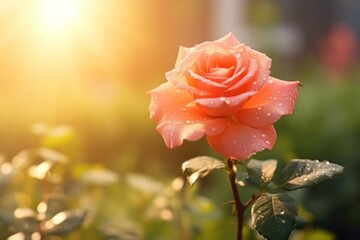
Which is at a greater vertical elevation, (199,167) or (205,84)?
(205,84)

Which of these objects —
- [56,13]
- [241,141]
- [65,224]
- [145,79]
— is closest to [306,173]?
[241,141]

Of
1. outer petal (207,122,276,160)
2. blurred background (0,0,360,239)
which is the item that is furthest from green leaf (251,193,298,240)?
blurred background (0,0,360,239)

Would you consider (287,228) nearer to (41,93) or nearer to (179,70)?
(179,70)

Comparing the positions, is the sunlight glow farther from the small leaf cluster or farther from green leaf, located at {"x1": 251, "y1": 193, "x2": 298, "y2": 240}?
green leaf, located at {"x1": 251, "y1": 193, "x2": 298, "y2": 240}

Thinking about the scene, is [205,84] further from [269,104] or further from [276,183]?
[276,183]

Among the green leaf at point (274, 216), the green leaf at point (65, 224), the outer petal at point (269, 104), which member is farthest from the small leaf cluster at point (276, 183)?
the green leaf at point (65, 224)

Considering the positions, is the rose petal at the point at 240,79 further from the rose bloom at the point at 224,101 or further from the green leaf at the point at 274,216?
the green leaf at the point at 274,216
